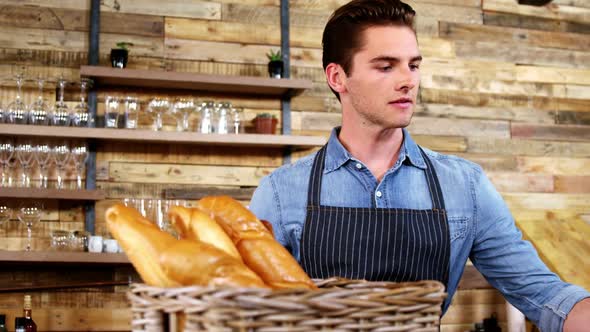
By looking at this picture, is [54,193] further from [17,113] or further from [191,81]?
[191,81]

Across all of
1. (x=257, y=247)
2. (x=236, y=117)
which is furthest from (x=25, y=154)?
(x=257, y=247)

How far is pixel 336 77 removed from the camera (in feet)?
5.85

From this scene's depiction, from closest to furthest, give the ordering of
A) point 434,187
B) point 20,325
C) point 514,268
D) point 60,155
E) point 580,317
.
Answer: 1. point 580,317
2. point 514,268
3. point 434,187
4. point 20,325
5. point 60,155

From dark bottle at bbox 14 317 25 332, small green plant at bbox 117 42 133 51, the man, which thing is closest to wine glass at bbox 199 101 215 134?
small green plant at bbox 117 42 133 51

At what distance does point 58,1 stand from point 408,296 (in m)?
→ 3.21

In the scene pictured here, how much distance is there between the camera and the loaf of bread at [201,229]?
0.98 m

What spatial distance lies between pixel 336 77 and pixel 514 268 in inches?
23.9

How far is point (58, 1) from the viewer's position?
12.0ft

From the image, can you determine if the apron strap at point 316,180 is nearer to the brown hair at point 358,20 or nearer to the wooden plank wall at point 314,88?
the brown hair at point 358,20

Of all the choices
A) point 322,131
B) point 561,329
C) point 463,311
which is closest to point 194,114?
point 322,131

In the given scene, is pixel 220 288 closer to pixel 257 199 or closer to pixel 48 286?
pixel 257 199

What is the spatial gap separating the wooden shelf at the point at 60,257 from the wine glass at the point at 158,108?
67cm

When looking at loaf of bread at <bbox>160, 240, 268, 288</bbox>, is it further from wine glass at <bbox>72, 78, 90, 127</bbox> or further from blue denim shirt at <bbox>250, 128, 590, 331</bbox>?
wine glass at <bbox>72, 78, 90, 127</bbox>

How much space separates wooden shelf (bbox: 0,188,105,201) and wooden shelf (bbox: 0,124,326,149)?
25 centimetres
